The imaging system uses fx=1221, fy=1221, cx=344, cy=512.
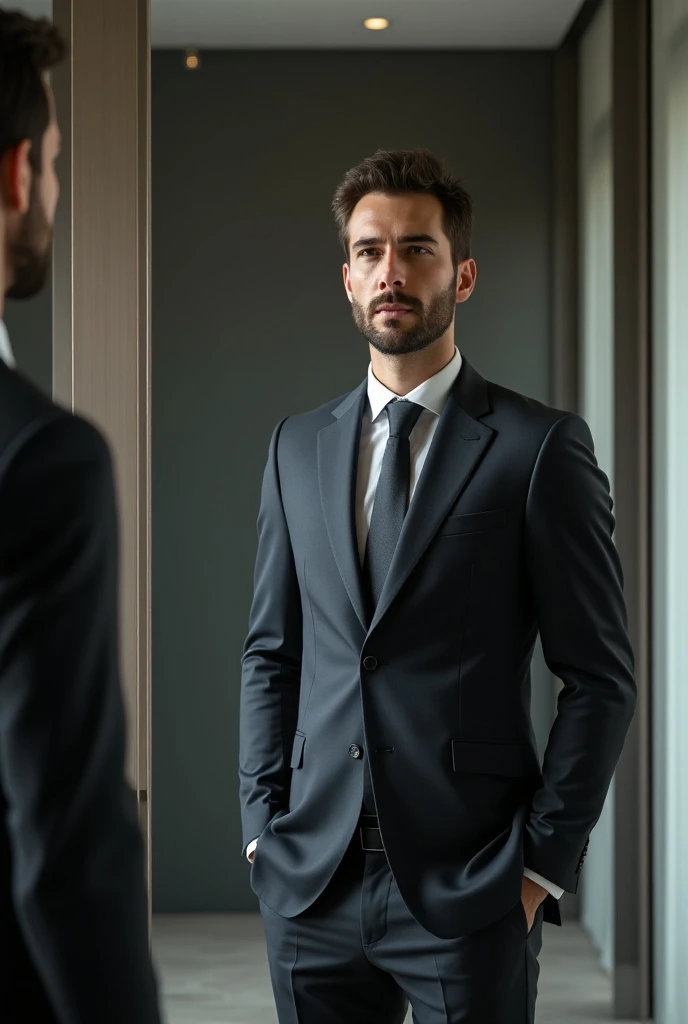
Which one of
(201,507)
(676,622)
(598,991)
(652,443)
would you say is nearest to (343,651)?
(676,622)

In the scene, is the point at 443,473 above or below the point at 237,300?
below

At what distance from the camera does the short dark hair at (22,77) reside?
33.6 inches

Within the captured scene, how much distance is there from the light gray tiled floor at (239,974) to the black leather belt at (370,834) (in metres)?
1.80

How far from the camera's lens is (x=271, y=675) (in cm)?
193

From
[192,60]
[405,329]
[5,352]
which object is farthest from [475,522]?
[192,60]

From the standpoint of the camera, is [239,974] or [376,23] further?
[376,23]

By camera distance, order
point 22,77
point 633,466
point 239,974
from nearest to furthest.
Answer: point 22,77 → point 633,466 → point 239,974

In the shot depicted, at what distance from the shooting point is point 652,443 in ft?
10.4

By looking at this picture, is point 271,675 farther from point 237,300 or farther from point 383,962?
point 237,300

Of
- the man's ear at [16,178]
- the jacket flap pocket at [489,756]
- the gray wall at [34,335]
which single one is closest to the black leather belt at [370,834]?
the jacket flap pocket at [489,756]

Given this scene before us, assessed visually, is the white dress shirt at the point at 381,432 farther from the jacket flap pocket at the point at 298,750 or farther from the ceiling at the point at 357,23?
the ceiling at the point at 357,23

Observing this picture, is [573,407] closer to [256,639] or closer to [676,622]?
[676,622]

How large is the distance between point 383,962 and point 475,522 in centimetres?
62

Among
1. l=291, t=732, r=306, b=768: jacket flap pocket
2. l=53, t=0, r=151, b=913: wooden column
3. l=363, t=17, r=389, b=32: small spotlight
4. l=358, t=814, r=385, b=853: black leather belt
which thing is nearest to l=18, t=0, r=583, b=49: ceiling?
l=363, t=17, r=389, b=32: small spotlight
